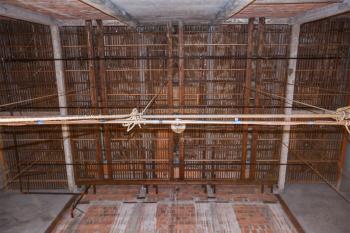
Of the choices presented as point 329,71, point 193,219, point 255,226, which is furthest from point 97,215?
point 329,71

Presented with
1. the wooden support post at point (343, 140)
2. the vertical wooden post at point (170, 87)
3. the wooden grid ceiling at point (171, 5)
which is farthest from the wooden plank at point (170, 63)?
the wooden support post at point (343, 140)

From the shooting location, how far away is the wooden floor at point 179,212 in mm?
5914

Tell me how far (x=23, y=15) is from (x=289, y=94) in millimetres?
6157

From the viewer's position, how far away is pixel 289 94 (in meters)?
6.50

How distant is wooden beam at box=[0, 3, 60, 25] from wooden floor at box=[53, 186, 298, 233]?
15.0 ft

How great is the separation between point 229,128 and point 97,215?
4.06 meters

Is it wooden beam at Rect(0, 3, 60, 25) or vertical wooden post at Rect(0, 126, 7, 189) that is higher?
wooden beam at Rect(0, 3, 60, 25)

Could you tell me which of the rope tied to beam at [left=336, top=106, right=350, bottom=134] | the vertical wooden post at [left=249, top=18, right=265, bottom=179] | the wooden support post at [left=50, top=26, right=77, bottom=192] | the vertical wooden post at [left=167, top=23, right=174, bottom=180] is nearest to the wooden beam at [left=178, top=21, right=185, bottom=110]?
the vertical wooden post at [left=167, top=23, right=174, bottom=180]

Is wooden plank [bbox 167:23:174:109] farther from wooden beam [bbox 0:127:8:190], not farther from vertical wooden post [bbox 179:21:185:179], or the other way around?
wooden beam [bbox 0:127:8:190]

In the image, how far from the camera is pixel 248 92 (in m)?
6.62

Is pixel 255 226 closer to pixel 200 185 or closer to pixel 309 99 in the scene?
pixel 200 185

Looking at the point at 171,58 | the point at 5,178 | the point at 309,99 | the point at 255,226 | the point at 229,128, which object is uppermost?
the point at 171,58

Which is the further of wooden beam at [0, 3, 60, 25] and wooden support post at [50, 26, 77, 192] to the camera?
wooden support post at [50, 26, 77, 192]

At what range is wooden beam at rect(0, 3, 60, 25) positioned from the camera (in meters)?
4.46
